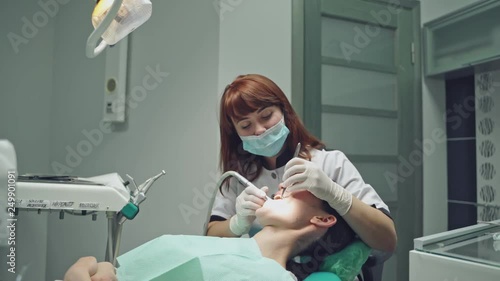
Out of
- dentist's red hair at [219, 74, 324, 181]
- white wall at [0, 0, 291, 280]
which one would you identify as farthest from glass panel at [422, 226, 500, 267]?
white wall at [0, 0, 291, 280]

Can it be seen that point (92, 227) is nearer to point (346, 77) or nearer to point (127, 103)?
point (127, 103)

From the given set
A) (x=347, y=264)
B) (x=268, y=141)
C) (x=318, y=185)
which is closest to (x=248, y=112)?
(x=268, y=141)

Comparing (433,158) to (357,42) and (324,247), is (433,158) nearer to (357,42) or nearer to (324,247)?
(357,42)

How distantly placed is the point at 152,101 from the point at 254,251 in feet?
3.70

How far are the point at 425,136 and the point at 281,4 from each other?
129 cm

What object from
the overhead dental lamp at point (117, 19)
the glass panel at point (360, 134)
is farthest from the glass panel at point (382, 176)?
the overhead dental lamp at point (117, 19)

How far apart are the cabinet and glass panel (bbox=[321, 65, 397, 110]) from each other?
0.96ft

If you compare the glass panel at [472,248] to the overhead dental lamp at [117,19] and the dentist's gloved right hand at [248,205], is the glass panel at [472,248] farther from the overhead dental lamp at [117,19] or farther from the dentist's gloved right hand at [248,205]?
the overhead dental lamp at [117,19]

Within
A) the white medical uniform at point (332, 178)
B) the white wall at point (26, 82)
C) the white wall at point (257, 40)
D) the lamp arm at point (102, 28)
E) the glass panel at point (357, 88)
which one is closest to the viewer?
the lamp arm at point (102, 28)

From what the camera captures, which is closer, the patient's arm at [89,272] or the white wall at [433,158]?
the patient's arm at [89,272]

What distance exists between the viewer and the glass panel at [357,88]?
83.1 inches

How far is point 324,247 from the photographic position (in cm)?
117

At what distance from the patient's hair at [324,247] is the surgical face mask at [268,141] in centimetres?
32

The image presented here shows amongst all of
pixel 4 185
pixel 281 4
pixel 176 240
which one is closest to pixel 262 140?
pixel 176 240
